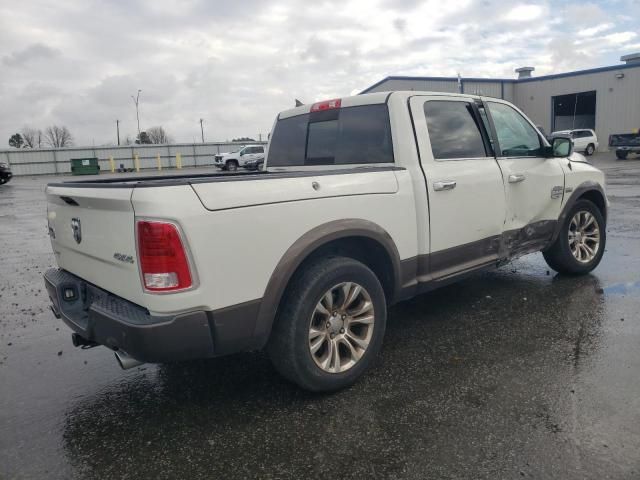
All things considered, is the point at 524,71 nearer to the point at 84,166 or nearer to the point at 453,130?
the point at 84,166

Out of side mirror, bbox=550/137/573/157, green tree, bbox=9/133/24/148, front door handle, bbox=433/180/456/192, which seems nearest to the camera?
front door handle, bbox=433/180/456/192

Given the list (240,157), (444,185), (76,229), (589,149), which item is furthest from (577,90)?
(76,229)

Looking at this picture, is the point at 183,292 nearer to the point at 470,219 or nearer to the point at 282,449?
the point at 282,449

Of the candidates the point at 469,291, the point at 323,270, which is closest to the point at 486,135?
the point at 469,291

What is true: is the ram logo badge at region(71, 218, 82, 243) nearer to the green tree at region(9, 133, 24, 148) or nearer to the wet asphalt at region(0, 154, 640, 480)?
the wet asphalt at region(0, 154, 640, 480)

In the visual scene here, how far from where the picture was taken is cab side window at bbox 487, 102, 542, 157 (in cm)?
445

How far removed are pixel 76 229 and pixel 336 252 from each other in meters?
1.64

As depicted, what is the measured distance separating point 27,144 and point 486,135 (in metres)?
95.5

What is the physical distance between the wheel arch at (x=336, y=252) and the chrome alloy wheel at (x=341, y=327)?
0.28 metres

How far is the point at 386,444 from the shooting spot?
2.58 metres

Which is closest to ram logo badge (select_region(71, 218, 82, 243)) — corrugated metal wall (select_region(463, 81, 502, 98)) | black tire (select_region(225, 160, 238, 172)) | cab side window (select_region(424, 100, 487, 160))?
cab side window (select_region(424, 100, 487, 160))

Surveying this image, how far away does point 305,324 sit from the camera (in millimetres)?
2877

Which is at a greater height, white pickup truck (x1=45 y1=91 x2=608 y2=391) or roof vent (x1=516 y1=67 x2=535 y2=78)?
roof vent (x1=516 y1=67 x2=535 y2=78)

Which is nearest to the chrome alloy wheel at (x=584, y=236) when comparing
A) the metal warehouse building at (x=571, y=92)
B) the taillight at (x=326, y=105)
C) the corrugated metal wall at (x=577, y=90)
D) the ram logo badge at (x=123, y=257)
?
the taillight at (x=326, y=105)
